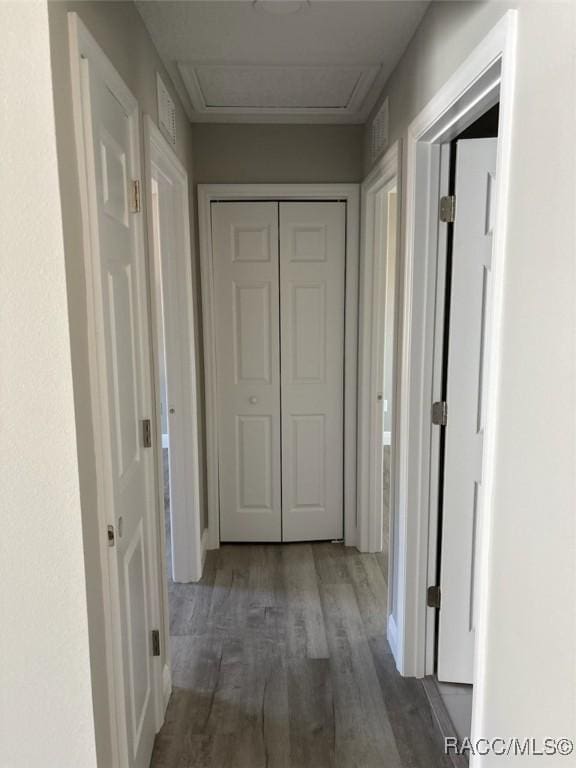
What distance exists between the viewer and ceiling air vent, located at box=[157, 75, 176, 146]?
7.29 feet

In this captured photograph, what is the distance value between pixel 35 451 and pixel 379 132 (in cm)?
219

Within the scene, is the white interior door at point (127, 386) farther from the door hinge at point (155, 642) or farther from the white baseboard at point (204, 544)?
the white baseboard at point (204, 544)

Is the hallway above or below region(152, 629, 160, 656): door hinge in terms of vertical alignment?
below

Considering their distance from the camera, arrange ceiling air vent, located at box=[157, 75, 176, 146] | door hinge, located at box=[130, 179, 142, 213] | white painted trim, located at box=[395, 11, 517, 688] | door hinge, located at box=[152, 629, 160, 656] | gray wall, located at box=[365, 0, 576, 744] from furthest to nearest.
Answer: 1. ceiling air vent, located at box=[157, 75, 176, 146]
2. door hinge, located at box=[152, 629, 160, 656]
3. door hinge, located at box=[130, 179, 142, 213]
4. white painted trim, located at box=[395, 11, 517, 688]
5. gray wall, located at box=[365, 0, 576, 744]

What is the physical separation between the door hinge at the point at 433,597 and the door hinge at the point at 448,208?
1.45 meters

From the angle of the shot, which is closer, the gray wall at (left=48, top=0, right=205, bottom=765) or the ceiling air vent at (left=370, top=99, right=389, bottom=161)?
the gray wall at (left=48, top=0, right=205, bottom=765)

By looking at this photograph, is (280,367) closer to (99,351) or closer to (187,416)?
(187,416)

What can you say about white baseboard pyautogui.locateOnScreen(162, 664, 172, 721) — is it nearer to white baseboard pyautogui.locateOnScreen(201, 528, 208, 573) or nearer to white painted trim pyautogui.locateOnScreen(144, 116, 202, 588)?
white painted trim pyautogui.locateOnScreen(144, 116, 202, 588)

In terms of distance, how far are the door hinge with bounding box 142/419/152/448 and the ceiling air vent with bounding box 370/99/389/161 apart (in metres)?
1.64

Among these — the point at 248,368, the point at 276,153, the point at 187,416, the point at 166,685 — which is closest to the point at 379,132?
the point at 276,153

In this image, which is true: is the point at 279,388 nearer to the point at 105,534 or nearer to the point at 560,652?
the point at 105,534

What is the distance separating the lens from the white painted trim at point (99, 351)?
1265 mm

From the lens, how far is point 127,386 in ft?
5.49

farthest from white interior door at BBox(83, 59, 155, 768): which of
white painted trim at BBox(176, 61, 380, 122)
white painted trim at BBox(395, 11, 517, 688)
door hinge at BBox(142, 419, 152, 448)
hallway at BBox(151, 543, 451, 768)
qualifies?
white painted trim at BBox(395, 11, 517, 688)
